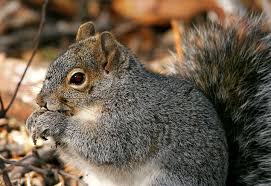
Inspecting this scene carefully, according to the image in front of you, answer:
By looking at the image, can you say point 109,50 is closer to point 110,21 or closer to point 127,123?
point 127,123

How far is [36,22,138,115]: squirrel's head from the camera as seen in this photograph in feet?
10.9

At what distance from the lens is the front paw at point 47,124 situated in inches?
135

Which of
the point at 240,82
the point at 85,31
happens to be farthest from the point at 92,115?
the point at 240,82

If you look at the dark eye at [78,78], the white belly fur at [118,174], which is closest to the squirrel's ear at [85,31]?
the dark eye at [78,78]

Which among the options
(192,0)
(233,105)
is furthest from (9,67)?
(192,0)

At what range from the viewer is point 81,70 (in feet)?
11.1

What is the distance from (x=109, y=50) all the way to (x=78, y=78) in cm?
22

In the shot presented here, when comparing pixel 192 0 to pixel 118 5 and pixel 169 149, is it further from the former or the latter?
pixel 169 149

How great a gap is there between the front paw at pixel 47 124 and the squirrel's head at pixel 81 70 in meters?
0.07

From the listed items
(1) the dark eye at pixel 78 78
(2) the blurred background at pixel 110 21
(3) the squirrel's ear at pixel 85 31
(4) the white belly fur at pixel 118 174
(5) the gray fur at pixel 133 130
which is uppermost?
(2) the blurred background at pixel 110 21

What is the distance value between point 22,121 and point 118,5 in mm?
2639

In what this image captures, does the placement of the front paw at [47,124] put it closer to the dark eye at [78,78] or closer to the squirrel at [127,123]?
the squirrel at [127,123]

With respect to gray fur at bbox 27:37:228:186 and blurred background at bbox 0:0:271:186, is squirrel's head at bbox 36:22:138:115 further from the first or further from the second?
blurred background at bbox 0:0:271:186

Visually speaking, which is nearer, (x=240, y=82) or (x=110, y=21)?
(x=240, y=82)
